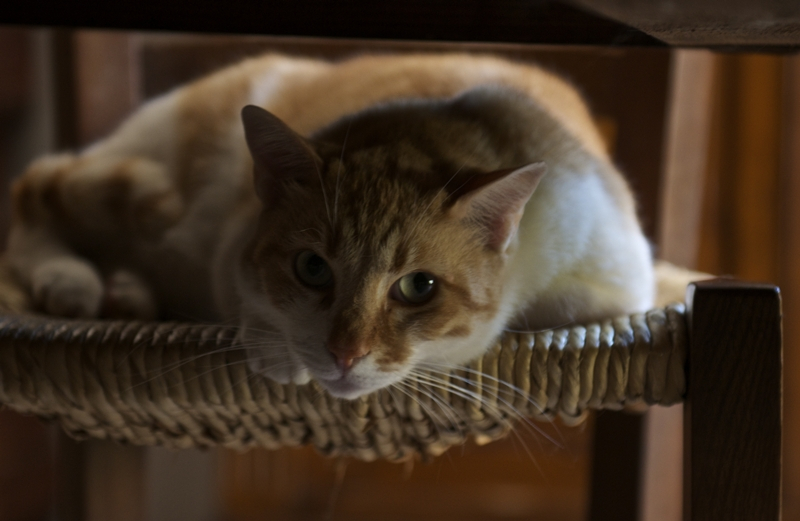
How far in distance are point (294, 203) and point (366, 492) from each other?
1.37 metres

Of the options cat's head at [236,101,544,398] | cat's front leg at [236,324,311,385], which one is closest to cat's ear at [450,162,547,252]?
cat's head at [236,101,544,398]

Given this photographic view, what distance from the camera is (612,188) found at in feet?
3.21

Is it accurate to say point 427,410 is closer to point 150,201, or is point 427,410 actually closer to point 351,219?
point 351,219

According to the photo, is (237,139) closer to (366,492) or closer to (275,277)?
(275,277)

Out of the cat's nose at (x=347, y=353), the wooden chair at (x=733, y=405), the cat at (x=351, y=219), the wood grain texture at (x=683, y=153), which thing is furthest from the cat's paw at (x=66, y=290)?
the wood grain texture at (x=683, y=153)

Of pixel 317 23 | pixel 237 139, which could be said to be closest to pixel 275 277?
pixel 317 23

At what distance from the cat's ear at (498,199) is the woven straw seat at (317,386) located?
0.12 m

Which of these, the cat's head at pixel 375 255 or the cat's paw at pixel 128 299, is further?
the cat's paw at pixel 128 299

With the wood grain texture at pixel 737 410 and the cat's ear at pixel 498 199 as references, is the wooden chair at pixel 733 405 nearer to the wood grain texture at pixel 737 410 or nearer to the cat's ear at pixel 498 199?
the wood grain texture at pixel 737 410

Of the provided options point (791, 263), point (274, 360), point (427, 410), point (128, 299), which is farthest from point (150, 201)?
point (791, 263)

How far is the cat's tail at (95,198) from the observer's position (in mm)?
1116

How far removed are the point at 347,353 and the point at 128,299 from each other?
473 mm

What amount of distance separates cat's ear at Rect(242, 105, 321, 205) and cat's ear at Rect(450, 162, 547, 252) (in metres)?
0.16

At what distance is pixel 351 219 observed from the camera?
30.2 inches
